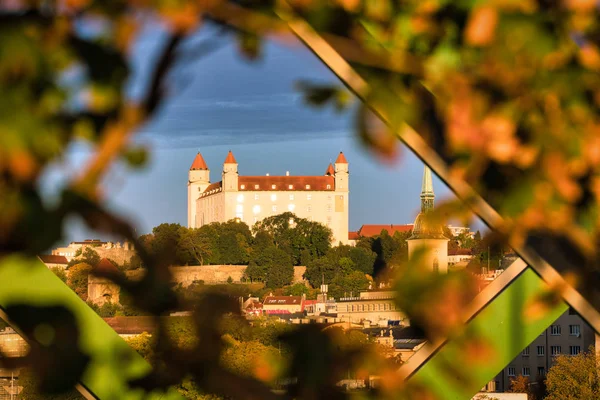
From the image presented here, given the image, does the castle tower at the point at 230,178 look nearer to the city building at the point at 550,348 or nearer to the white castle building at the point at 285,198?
the white castle building at the point at 285,198

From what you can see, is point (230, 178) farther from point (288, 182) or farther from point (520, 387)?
point (520, 387)

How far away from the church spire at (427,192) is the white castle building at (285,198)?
5187 centimetres

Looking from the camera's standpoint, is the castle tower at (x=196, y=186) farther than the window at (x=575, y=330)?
Yes

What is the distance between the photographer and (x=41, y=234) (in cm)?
35

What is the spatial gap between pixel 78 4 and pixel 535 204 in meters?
0.23

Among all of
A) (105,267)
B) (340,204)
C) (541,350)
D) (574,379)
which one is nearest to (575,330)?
(541,350)

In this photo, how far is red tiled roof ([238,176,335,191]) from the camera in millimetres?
54125

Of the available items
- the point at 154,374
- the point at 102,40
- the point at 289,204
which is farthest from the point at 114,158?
the point at 289,204

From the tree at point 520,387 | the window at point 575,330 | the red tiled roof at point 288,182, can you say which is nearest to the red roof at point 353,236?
the red tiled roof at point 288,182

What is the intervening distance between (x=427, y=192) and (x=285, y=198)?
174ft

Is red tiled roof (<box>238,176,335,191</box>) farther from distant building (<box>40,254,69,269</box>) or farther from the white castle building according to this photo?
distant building (<box>40,254,69,269</box>)

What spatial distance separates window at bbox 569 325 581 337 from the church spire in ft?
101

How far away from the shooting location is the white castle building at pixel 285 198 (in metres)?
53.3

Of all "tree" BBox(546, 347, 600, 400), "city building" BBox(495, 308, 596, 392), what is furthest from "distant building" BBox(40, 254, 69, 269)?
"city building" BBox(495, 308, 596, 392)
